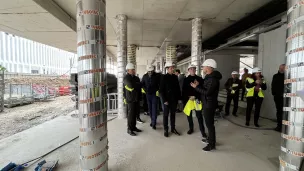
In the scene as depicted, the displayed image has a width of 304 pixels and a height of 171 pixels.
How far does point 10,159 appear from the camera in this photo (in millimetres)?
2691

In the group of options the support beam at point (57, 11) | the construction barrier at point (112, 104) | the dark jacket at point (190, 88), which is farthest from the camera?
the construction barrier at point (112, 104)

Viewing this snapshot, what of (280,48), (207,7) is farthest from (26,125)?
(280,48)

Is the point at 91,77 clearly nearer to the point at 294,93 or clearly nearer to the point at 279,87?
the point at 294,93

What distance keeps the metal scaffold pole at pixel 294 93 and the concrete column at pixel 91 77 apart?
250cm

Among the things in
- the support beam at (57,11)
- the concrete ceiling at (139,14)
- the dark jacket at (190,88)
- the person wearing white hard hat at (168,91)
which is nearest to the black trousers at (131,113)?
the person wearing white hard hat at (168,91)

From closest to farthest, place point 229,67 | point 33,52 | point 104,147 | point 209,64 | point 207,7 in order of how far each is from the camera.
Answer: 1. point 104,147
2. point 209,64
3. point 207,7
4. point 229,67
5. point 33,52

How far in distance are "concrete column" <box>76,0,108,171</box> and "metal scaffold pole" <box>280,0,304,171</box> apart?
250 cm

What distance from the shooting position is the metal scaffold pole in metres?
1.92

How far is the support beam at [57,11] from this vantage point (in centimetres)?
425

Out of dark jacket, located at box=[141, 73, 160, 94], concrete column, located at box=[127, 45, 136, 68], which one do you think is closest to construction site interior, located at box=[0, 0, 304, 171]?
dark jacket, located at box=[141, 73, 160, 94]

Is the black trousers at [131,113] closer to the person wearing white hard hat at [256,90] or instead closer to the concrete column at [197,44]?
the concrete column at [197,44]

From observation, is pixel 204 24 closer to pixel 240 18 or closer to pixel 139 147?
pixel 240 18

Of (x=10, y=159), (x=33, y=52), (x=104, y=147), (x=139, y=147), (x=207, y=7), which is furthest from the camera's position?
(x=33, y=52)

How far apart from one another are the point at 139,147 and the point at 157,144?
0.40 meters
